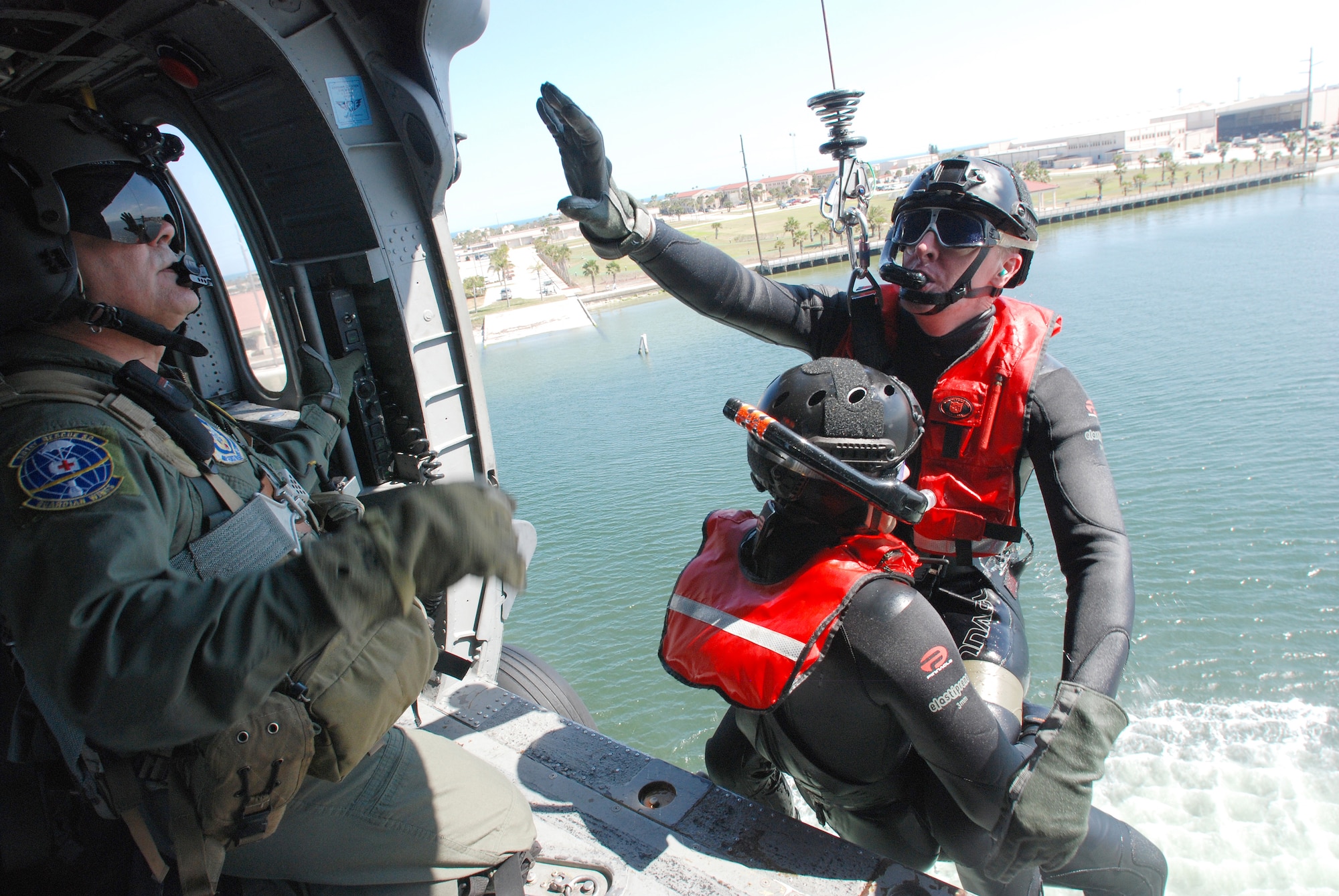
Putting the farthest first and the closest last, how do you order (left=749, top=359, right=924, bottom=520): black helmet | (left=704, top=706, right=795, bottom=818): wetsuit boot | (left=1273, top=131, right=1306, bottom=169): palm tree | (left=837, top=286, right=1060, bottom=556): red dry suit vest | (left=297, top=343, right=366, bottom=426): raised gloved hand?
(left=1273, top=131, right=1306, bottom=169): palm tree < (left=297, top=343, right=366, bottom=426): raised gloved hand < (left=704, top=706, right=795, bottom=818): wetsuit boot < (left=837, top=286, right=1060, bottom=556): red dry suit vest < (left=749, top=359, right=924, bottom=520): black helmet

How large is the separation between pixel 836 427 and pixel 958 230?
3.43ft

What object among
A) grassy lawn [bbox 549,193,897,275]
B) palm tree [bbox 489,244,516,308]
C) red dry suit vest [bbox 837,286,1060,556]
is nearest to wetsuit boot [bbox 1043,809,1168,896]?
red dry suit vest [bbox 837,286,1060,556]

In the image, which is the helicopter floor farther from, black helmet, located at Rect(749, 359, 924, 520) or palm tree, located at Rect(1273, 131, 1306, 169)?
palm tree, located at Rect(1273, 131, 1306, 169)

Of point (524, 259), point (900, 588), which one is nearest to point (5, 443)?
point (900, 588)

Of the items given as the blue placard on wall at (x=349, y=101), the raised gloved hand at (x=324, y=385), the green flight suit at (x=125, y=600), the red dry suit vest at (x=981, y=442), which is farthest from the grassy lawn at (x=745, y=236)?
the green flight suit at (x=125, y=600)

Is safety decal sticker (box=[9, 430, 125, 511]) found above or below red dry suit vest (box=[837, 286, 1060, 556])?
above

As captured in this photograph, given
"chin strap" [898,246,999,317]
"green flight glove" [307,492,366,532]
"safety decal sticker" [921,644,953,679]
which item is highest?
"chin strap" [898,246,999,317]

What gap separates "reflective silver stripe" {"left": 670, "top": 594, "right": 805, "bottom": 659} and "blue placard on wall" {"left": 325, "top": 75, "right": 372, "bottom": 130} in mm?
2912

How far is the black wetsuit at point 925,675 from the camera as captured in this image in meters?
1.71

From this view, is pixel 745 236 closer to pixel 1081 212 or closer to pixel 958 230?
pixel 1081 212

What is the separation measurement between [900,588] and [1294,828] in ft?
12.4

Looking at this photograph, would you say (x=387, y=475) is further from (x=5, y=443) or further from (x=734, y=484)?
(x=734, y=484)

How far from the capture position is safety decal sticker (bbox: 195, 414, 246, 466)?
171 centimetres

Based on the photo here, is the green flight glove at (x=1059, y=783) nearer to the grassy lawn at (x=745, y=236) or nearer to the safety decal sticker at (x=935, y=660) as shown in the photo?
the safety decal sticker at (x=935, y=660)
